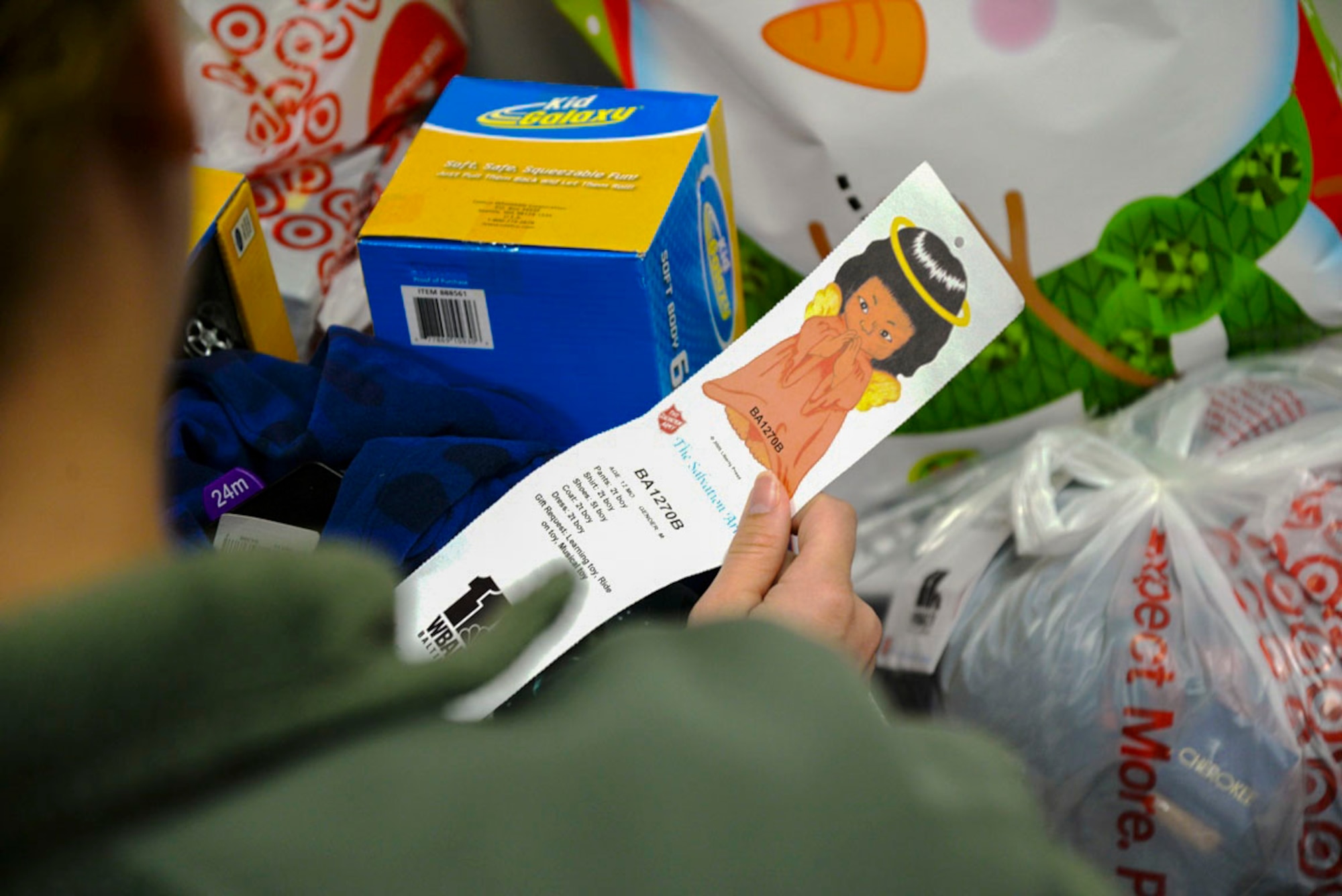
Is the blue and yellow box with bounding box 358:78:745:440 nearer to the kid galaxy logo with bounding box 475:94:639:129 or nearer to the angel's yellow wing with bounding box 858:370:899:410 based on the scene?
the kid galaxy logo with bounding box 475:94:639:129

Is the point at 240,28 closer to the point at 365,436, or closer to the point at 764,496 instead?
the point at 365,436

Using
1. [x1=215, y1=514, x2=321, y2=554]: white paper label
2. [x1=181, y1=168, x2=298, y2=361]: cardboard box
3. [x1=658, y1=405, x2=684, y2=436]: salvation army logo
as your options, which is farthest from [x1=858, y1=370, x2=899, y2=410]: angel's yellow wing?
[x1=181, y1=168, x2=298, y2=361]: cardboard box

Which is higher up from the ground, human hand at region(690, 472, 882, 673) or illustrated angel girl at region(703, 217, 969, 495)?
illustrated angel girl at region(703, 217, 969, 495)

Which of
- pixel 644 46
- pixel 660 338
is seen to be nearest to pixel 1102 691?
pixel 660 338

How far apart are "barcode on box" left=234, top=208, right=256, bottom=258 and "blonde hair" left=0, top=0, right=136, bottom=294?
723 millimetres

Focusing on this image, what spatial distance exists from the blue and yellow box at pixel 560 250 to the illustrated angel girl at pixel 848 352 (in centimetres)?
8

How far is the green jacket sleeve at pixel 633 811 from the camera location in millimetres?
213

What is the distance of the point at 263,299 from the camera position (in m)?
0.98

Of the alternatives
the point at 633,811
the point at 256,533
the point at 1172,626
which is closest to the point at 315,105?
the point at 256,533

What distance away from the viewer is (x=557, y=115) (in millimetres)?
924

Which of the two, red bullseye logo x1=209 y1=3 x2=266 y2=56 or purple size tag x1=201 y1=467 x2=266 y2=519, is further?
red bullseye logo x1=209 y1=3 x2=266 y2=56

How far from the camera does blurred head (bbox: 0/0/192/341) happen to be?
207 mm

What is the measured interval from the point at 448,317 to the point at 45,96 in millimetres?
644

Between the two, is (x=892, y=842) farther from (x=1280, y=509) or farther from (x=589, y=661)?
(x=1280, y=509)
